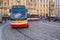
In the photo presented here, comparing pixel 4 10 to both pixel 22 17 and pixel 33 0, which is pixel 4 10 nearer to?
pixel 33 0

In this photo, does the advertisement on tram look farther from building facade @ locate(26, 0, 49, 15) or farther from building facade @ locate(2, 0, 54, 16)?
building facade @ locate(26, 0, 49, 15)

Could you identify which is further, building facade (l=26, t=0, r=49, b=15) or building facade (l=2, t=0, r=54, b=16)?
building facade (l=26, t=0, r=49, b=15)

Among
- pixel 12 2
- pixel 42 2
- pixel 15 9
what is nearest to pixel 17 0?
pixel 12 2

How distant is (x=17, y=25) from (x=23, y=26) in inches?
36.2

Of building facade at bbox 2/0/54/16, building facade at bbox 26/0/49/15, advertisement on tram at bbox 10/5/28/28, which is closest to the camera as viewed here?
advertisement on tram at bbox 10/5/28/28

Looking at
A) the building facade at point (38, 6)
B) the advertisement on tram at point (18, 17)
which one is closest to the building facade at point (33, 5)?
the building facade at point (38, 6)

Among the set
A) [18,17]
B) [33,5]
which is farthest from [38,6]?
[18,17]

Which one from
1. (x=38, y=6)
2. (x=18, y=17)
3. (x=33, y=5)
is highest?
(x=18, y=17)

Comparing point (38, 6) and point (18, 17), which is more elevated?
point (18, 17)

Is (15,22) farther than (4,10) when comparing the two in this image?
No

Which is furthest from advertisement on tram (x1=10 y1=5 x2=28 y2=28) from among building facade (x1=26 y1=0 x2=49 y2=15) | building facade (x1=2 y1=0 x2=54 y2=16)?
building facade (x1=26 y1=0 x2=49 y2=15)

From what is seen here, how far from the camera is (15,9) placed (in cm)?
3438

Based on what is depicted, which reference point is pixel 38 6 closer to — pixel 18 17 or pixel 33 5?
pixel 33 5

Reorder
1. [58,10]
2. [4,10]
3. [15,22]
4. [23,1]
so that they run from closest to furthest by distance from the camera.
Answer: [15,22] < [58,10] < [4,10] < [23,1]
